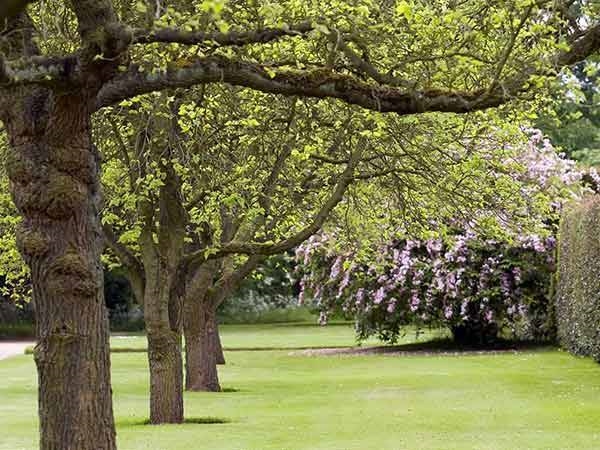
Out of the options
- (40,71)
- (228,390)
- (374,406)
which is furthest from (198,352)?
(40,71)

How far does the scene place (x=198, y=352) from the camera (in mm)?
24391

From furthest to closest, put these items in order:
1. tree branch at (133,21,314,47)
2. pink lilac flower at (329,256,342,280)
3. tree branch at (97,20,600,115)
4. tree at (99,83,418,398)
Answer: pink lilac flower at (329,256,342,280) → tree at (99,83,418,398) → tree branch at (97,20,600,115) → tree branch at (133,21,314,47)

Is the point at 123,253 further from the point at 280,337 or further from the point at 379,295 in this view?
the point at 280,337

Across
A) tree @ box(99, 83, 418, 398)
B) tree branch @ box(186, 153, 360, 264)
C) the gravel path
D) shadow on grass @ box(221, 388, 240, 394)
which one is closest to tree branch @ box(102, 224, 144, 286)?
tree @ box(99, 83, 418, 398)

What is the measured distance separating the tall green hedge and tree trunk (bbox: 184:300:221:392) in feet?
27.9

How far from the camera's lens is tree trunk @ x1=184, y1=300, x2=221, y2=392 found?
2409 centimetres

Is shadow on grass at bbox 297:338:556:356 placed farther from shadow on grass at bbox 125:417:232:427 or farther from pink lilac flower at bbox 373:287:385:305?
shadow on grass at bbox 125:417:232:427

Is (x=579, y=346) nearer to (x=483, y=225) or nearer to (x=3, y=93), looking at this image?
(x=483, y=225)

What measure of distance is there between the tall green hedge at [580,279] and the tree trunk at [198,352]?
8518 mm

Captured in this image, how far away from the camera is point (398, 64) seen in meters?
10.1

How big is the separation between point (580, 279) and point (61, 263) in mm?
20651

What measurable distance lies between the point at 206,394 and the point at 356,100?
1463cm

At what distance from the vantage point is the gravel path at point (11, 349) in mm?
40688

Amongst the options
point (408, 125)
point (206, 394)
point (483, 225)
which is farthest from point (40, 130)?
point (206, 394)
